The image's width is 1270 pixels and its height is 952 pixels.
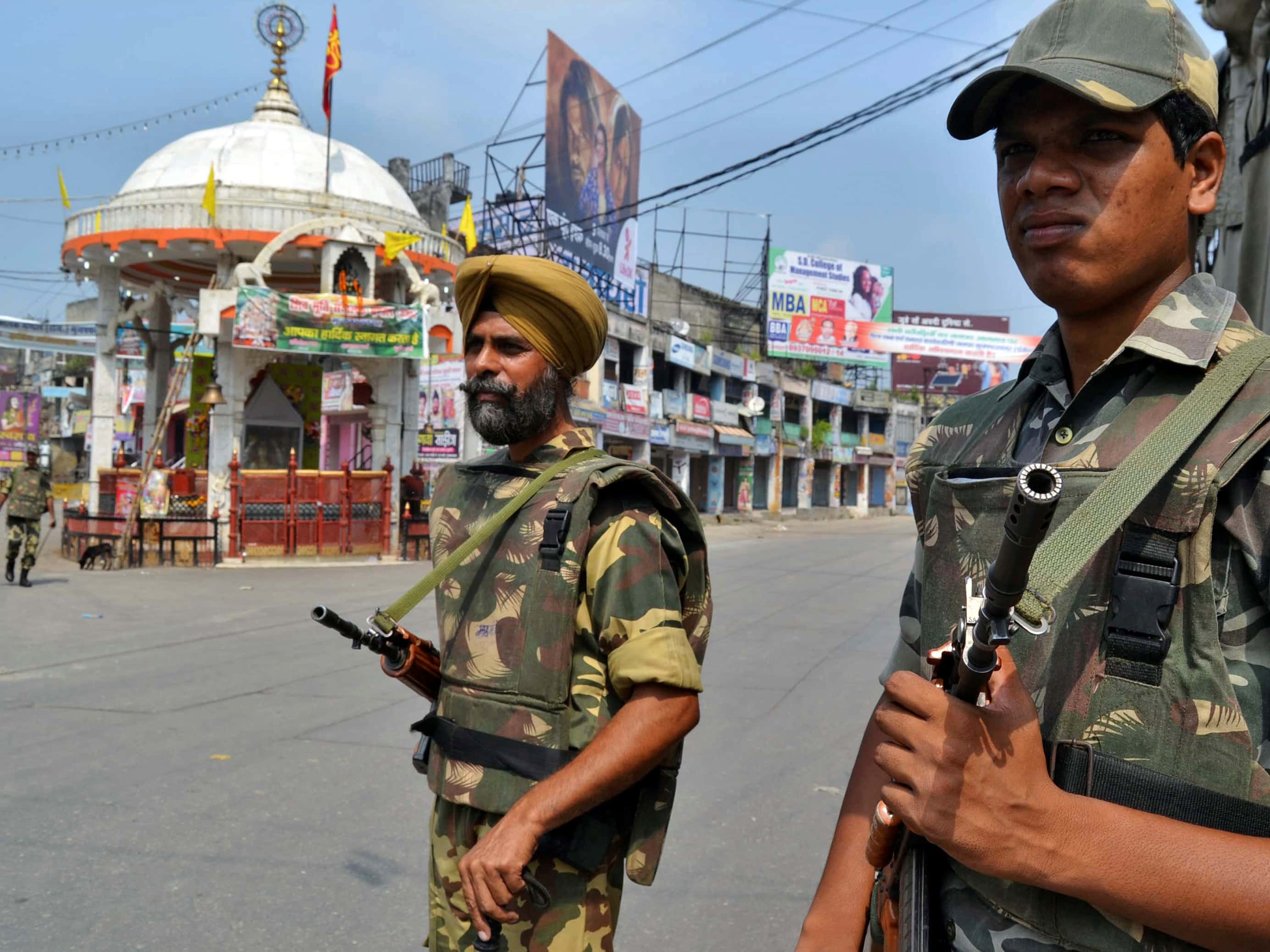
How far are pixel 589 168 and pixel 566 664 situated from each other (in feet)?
100

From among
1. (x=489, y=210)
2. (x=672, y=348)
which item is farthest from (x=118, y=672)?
(x=672, y=348)

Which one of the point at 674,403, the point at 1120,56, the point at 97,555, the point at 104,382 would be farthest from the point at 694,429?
the point at 1120,56

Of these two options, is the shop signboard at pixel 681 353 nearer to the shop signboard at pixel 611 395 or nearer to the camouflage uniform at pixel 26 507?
the shop signboard at pixel 611 395

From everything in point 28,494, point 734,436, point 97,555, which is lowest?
point 97,555

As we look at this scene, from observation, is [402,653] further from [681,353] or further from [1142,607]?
[681,353]

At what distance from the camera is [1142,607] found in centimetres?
94

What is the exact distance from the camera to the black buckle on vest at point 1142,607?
0.93m

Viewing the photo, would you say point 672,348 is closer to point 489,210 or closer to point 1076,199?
point 489,210

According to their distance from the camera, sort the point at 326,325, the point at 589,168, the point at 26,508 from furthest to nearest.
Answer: the point at 589,168, the point at 326,325, the point at 26,508

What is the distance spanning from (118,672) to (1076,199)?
746 centimetres

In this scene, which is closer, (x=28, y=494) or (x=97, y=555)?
(x=28, y=494)

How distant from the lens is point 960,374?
50.5 metres

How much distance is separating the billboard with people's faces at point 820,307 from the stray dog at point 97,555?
1157 inches

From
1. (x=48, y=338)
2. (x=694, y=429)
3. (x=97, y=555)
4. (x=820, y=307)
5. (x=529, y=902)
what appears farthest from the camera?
(x=48, y=338)
